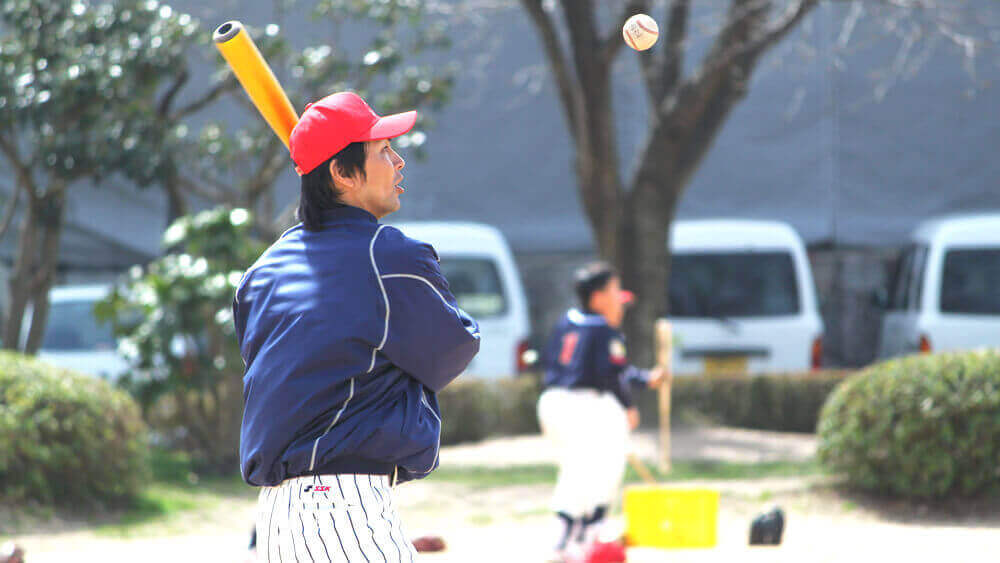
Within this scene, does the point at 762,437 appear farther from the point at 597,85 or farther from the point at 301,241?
the point at 301,241

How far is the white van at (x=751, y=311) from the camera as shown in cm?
1111

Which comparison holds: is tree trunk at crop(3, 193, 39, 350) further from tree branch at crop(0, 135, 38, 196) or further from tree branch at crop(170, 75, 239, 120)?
tree branch at crop(170, 75, 239, 120)

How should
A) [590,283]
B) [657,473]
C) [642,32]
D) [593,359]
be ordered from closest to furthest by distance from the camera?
[642,32], [593,359], [590,283], [657,473]

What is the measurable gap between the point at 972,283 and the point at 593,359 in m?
5.72

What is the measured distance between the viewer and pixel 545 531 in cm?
707

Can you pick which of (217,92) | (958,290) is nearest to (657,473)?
(958,290)

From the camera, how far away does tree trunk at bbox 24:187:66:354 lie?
9234 mm

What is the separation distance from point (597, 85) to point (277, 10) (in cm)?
355

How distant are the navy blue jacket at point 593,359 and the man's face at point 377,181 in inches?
143

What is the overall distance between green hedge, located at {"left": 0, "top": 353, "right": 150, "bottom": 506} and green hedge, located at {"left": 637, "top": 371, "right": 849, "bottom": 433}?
203 inches

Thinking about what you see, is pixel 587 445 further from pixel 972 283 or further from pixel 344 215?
pixel 972 283

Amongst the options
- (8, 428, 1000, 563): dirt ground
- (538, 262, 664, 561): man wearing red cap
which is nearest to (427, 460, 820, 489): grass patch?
(8, 428, 1000, 563): dirt ground

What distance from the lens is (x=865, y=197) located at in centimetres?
1448

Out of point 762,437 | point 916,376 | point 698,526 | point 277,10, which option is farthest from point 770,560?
point 277,10
